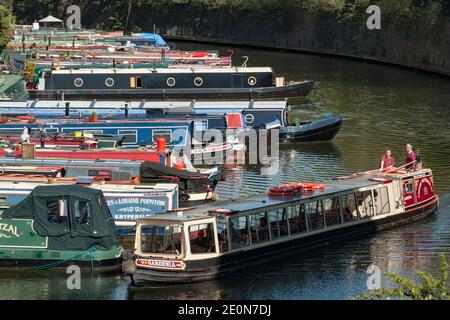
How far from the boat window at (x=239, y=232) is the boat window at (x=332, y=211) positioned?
11.9 ft

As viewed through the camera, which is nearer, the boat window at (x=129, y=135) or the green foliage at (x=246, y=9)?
the boat window at (x=129, y=135)

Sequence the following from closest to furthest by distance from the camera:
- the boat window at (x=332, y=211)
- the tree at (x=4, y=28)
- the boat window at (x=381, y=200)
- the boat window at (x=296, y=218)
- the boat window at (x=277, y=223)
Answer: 1. the boat window at (x=277, y=223)
2. the boat window at (x=296, y=218)
3. the boat window at (x=332, y=211)
4. the boat window at (x=381, y=200)
5. the tree at (x=4, y=28)

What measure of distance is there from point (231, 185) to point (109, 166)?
6.93m

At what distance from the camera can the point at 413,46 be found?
309 feet

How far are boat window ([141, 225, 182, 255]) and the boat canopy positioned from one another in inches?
69.5

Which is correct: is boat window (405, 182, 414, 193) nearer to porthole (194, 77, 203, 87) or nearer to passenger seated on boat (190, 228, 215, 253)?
passenger seated on boat (190, 228, 215, 253)

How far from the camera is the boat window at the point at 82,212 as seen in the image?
111 feet

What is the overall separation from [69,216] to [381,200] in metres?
10.5

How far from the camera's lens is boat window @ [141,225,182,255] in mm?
32375

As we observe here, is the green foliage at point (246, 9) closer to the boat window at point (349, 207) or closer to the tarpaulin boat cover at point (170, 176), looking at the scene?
the tarpaulin boat cover at point (170, 176)

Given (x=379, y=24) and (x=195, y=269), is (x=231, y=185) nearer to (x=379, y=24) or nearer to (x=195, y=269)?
(x=195, y=269)

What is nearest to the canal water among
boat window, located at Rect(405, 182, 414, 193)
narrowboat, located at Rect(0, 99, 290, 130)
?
boat window, located at Rect(405, 182, 414, 193)

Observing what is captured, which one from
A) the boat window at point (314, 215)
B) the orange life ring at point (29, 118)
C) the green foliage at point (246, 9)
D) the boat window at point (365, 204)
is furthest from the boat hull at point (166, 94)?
the boat window at point (314, 215)

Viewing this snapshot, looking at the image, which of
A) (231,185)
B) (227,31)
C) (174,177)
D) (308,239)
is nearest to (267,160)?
(231,185)
